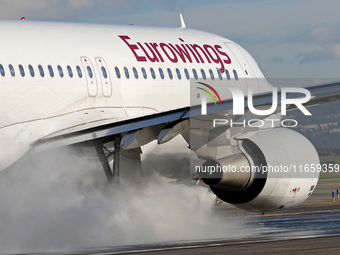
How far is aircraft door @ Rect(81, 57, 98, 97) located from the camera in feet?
55.1

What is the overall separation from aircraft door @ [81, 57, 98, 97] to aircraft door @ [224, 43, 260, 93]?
613 cm

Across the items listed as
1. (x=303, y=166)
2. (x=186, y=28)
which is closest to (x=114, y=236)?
(x=303, y=166)

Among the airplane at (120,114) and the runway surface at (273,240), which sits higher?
the airplane at (120,114)

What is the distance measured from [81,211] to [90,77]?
3.97 m

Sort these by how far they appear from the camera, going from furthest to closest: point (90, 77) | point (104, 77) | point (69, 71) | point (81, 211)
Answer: point (104, 77) < point (90, 77) < point (69, 71) < point (81, 211)

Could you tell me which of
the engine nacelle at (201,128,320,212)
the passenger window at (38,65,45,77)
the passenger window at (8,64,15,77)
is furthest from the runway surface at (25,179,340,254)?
the passenger window at (38,65,45,77)

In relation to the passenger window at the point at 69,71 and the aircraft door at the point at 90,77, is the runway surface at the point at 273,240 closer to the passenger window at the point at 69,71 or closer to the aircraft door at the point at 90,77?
the aircraft door at the point at 90,77

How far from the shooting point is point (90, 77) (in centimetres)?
1684

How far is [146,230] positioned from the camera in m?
15.3

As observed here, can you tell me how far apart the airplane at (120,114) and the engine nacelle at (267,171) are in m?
0.02

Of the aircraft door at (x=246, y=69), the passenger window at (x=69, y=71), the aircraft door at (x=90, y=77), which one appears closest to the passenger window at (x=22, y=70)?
the passenger window at (x=69, y=71)

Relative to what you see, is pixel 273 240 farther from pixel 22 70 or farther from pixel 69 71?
pixel 22 70

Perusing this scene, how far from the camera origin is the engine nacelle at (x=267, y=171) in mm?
14828

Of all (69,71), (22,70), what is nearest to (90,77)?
(69,71)
